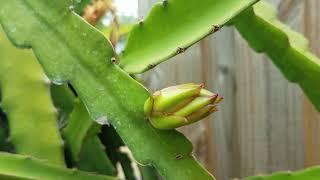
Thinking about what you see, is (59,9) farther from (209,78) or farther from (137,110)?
(209,78)

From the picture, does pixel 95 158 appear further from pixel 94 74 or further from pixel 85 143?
pixel 94 74

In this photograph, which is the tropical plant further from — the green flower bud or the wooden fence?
the wooden fence

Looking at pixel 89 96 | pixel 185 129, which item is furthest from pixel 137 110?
pixel 185 129

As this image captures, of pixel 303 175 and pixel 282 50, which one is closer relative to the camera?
pixel 303 175

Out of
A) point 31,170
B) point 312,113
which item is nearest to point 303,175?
point 31,170

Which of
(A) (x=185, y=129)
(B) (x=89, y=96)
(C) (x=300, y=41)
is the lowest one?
(A) (x=185, y=129)

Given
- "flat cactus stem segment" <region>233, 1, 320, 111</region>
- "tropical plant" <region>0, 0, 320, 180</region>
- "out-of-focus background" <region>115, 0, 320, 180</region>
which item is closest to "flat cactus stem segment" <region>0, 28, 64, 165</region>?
"tropical plant" <region>0, 0, 320, 180</region>
